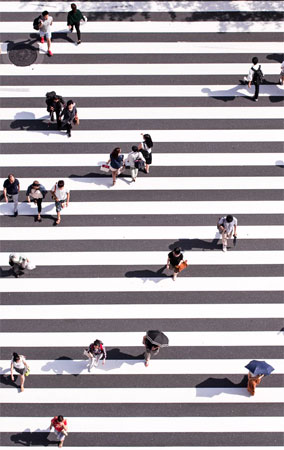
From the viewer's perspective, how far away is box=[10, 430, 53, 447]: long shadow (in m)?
16.0

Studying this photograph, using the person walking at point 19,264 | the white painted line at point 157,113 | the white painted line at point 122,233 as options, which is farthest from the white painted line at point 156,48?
the person walking at point 19,264

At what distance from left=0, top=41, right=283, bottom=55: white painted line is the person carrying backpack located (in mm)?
10493

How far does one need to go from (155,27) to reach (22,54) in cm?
472

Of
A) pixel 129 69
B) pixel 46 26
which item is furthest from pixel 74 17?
pixel 129 69

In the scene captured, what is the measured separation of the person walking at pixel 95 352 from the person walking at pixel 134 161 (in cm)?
541

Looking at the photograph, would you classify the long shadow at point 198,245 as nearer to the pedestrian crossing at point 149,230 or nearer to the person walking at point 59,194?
the pedestrian crossing at point 149,230

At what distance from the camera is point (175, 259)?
16984 mm

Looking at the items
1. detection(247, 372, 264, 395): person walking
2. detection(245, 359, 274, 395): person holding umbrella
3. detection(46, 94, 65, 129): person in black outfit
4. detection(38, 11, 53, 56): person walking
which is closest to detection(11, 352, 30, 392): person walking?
detection(245, 359, 274, 395): person holding umbrella

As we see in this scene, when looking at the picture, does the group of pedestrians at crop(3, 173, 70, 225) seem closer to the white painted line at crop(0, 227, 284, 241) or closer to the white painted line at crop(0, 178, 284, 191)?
the white painted line at crop(0, 227, 284, 241)

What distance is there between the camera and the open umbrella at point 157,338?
15867mm

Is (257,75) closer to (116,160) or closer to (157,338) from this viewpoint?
(116,160)

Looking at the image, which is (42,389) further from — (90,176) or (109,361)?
(90,176)

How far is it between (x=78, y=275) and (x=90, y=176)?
131 inches

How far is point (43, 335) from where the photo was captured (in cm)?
1717
